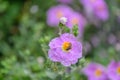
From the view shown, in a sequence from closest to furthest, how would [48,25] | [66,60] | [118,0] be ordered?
1. [66,60]
2. [48,25]
3. [118,0]

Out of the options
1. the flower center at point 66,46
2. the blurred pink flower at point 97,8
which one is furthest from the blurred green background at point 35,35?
the flower center at point 66,46

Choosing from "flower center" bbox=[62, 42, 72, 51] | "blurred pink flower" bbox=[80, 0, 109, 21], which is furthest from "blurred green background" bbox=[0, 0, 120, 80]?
"flower center" bbox=[62, 42, 72, 51]

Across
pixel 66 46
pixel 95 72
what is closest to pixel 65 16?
pixel 95 72

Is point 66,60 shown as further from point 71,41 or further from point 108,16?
point 108,16

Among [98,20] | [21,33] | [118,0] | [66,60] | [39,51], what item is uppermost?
[118,0]

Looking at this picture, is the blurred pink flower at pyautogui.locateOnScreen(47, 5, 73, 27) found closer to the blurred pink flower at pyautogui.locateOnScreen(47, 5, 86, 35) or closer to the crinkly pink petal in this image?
the blurred pink flower at pyautogui.locateOnScreen(47, 5, 86, 35)

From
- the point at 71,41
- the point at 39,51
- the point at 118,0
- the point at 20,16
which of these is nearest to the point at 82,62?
the point at 71,41
